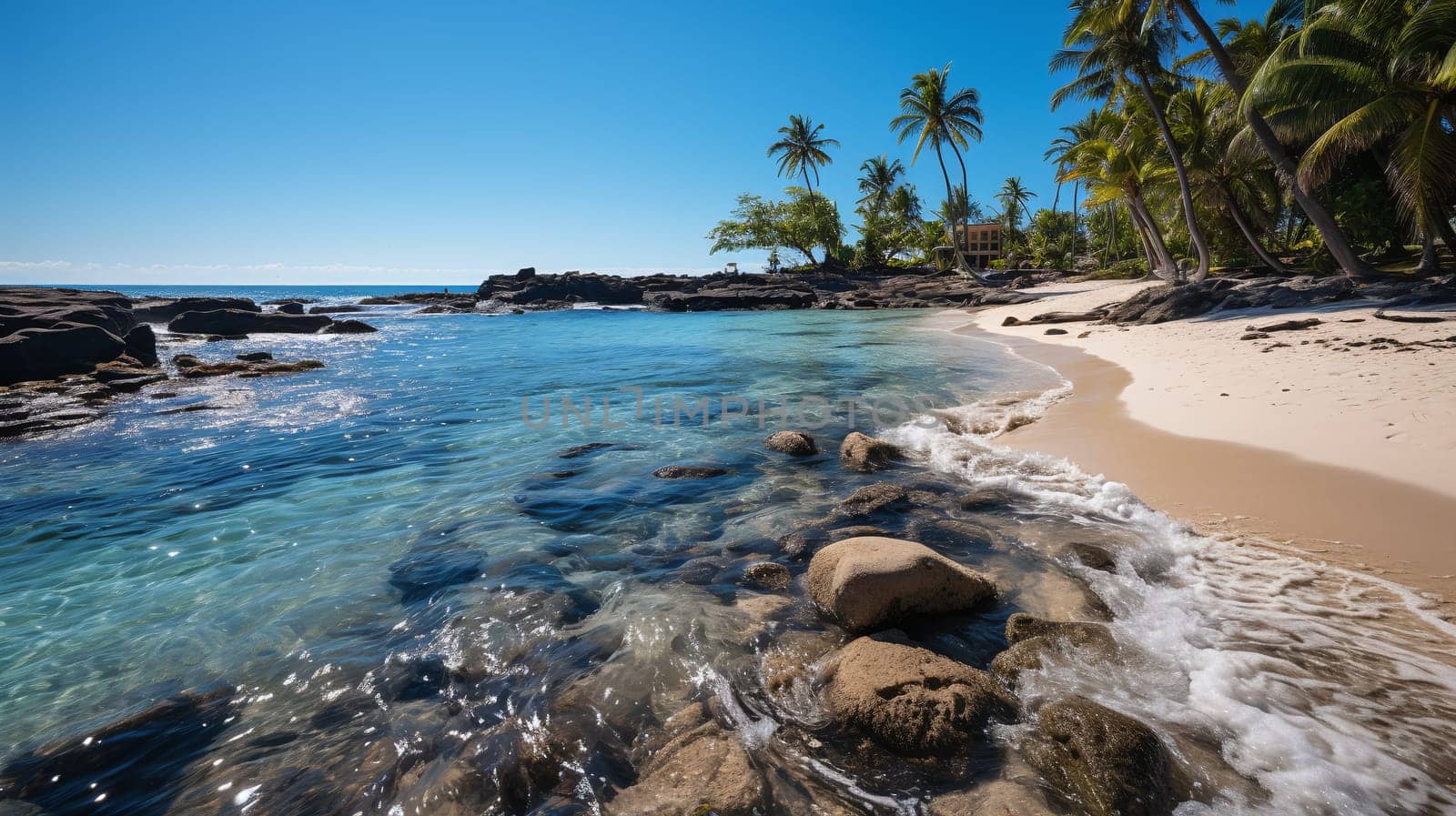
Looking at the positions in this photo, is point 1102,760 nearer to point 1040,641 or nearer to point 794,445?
point 1040,641

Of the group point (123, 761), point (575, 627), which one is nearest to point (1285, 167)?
point (575, 627)

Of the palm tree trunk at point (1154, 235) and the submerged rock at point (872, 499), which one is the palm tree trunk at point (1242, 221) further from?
the submerged rock at point (872, 499)

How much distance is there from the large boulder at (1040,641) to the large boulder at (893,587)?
338 mm

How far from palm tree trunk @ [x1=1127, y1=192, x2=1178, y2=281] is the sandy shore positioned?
18.3 m

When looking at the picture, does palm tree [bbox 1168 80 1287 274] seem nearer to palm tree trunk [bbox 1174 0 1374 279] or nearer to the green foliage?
palm tree trunk [bbox 1174 0 1374 279]

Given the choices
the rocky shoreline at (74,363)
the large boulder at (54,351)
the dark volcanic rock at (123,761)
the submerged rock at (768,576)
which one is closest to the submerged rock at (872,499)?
the submerged rock at (768,576)

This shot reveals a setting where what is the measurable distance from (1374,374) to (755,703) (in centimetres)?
947

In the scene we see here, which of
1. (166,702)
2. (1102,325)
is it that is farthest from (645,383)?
(1102,325)

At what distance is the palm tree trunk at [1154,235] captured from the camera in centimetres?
2683

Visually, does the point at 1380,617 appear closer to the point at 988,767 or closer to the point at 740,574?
the point at 988,767

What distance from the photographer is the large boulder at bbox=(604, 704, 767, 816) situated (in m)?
2.34

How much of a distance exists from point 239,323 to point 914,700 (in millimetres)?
38175

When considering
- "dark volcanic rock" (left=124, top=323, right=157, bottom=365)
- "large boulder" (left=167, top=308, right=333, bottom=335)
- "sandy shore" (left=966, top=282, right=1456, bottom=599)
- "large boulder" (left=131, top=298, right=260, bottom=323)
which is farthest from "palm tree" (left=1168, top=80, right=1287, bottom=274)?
"large boulder" (left=131, top=298, right=260, bottom=323)

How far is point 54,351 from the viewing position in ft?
46.3
